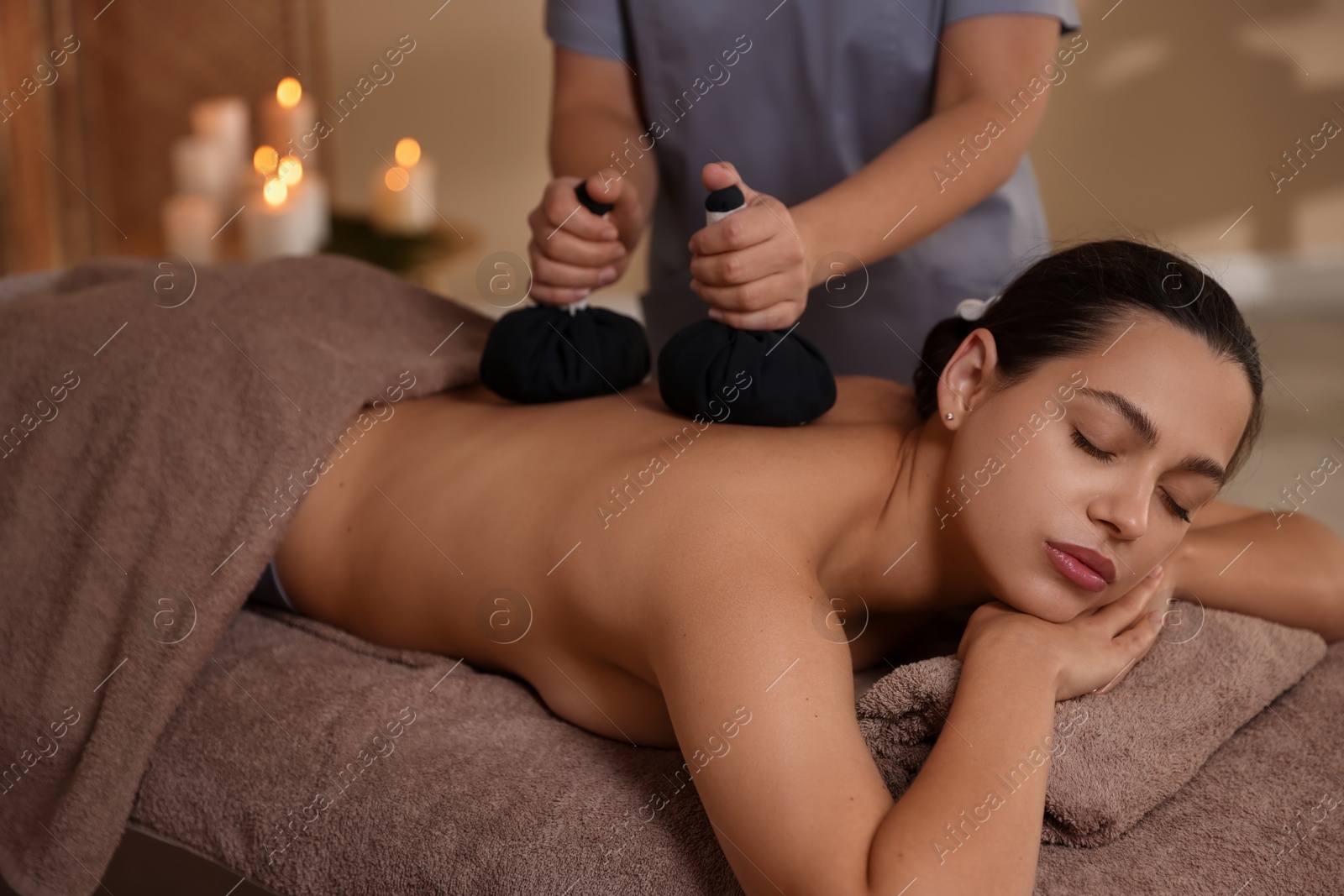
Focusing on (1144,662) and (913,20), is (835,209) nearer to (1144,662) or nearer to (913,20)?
(913,20)

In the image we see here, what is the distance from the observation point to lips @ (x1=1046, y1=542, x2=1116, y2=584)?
2.88 ft

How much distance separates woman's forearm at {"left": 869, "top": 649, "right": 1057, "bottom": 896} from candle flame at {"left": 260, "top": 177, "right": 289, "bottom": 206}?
6.90 feet

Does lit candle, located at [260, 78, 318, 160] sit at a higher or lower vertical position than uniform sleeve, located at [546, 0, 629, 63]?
lower

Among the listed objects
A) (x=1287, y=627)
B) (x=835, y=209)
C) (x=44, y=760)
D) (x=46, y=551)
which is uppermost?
(x=835, y=209)

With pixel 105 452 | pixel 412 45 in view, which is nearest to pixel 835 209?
pixel 105 452

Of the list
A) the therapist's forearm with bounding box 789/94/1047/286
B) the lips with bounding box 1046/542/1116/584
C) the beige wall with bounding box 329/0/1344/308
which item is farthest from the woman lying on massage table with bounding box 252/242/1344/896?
the beige wall with bounding box 329/0/1344/308

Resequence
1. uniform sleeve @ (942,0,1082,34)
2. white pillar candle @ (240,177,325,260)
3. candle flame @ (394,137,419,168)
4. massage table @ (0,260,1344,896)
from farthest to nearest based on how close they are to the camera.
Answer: candle flame @ (394,137,419,168), white pillar candle @ (240,177,325,260), uniform sleeve @ (942,0,1082,34), massage table @ (0,260,1344,896)

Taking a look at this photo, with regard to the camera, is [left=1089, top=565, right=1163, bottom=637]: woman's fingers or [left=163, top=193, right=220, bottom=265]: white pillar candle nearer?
[left=1089, top=565, right=1163, bottom=637]: woman's fingers

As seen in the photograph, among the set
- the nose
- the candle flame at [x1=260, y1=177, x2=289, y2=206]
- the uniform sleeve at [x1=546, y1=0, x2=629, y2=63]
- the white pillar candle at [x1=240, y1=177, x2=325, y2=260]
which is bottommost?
the white pillar candle at [x1=240, y1=177, x2=325, y2=260]

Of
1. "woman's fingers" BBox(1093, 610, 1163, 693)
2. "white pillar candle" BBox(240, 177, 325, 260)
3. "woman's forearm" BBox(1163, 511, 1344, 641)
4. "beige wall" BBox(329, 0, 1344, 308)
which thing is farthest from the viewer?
"beige wall" BBox(329, 0, 1344, 308)

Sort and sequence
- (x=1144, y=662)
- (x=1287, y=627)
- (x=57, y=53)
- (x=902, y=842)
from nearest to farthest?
1. (x=902, y=842)
2. (x=1144, y=662)
3. (x=1287, y=627)
4. (x=57, y=53)

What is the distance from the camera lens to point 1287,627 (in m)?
1.09

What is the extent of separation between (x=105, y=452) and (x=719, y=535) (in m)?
0.69

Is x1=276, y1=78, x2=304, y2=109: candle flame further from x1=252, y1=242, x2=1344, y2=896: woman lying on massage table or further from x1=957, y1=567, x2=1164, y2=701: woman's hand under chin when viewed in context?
x1=957, y1=567, x2=1164, y2=701: woman's hand under chin
